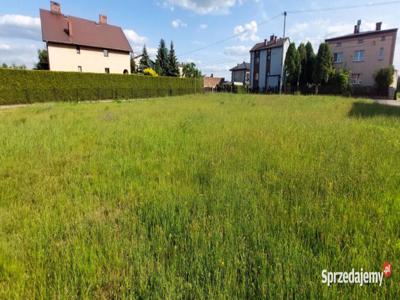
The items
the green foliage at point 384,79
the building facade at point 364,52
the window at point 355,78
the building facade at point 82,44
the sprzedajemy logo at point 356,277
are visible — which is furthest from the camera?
the window at point 355,78

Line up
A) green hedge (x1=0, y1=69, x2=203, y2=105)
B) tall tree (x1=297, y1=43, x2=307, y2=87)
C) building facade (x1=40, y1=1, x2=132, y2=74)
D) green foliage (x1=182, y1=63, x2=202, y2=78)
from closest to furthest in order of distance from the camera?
green hedge (x1=0, y1=69, x2=203, y2=105), building facade (x1=40, y1=1, x2=132, y2=74), tall tree (x1=297, y1=43, x2=307, y2=87), green foliage (x1=182, y1=63, x2=202, y2=78)

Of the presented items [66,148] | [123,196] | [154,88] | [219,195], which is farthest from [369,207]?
[154,88]

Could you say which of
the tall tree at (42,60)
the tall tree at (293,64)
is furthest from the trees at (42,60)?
the tall tree at (293,64)

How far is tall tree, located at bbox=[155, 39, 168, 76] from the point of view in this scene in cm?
4509

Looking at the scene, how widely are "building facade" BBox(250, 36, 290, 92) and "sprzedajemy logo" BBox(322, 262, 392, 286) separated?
41.2 meters

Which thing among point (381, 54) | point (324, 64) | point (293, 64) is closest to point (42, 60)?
point (293, 64)

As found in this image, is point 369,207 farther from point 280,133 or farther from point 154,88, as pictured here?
point 154,88

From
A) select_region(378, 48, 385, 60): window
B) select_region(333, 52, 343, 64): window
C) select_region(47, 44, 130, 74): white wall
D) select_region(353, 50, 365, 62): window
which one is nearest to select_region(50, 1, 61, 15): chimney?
select_region(47, 44, 130, 74): white wall

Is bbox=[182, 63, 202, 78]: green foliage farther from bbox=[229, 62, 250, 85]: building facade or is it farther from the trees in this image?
the trees

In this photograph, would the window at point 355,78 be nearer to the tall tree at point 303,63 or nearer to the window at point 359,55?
the window at point 359,55

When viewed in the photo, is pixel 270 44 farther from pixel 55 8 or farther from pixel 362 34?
pixel 55 8

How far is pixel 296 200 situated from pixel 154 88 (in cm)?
2942

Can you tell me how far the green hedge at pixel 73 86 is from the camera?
17391 mm

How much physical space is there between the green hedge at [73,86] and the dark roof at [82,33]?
1324cm
